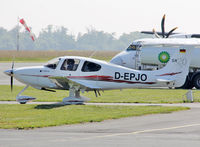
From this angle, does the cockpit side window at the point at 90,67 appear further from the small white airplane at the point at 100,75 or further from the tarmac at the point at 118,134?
the tarmac at the point at 118,134

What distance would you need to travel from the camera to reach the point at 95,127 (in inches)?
658

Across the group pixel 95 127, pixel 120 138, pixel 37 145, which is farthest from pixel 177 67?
pixel 37 145

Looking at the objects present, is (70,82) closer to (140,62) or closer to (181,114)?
(181,114)

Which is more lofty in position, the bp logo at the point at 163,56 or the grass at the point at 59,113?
the bp logo at the point at 163,56

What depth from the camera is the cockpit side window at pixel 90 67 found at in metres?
24.7

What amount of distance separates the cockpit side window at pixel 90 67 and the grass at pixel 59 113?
2.29 m

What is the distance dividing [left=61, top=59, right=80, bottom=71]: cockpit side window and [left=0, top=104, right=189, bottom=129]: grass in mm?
2234

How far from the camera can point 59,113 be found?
2070cm

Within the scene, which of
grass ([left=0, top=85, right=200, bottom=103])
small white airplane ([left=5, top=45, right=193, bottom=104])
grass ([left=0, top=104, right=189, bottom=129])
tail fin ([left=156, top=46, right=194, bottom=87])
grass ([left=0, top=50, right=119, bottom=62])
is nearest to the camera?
grass ([left=0, top=104, right=189, bottom=129])

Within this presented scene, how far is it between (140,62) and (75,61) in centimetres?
1054

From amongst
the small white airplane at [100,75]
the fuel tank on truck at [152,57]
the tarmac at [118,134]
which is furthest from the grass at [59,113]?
the fuel tank on truck at [152,57]

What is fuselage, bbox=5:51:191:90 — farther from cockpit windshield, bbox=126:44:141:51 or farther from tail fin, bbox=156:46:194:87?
cockpit windshield, bbox=126:44:141:51

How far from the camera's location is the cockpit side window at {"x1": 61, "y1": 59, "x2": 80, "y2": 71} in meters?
24.8

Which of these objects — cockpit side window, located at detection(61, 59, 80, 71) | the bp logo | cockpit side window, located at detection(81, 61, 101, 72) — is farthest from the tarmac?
the bp logo
